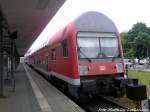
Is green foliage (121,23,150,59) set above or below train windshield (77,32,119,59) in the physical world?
above

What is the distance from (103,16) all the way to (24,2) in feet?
12.0

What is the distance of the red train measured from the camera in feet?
37.1

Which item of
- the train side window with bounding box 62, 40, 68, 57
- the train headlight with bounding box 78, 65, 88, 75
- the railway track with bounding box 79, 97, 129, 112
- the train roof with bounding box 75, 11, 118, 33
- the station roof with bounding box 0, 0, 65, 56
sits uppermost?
Result: the station roof with bounding box 0, 0, 65, 56

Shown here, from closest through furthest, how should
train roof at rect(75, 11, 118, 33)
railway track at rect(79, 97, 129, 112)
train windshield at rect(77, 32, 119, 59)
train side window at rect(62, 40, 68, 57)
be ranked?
railway track at rect(79, 97, 129, 112) < train windshield at rect(77, 32, 119, 59) < train roof at rect(75, 11, 118, 33) < train side window at rect(62, 40, 68, 57)

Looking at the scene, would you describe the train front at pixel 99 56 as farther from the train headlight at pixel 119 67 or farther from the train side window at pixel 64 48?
the train side window at pixel 64 48

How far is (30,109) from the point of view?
10.0 m

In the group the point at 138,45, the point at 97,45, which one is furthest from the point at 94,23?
the point at 138,45

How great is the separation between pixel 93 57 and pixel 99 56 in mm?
258

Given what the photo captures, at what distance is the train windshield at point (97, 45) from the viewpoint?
38.9ft

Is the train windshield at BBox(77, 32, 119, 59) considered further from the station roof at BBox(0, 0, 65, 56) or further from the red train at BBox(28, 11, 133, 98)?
the station roof at BBox(0, 0, 65, 56)

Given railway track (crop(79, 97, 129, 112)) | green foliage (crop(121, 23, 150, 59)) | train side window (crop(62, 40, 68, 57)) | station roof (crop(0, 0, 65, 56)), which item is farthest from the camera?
green foliage (crop(121, 23, 150, 59))

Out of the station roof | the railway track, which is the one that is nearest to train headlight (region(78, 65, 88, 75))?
the railway track

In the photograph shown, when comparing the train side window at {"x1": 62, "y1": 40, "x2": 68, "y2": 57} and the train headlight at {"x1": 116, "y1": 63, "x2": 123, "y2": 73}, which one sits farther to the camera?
the train side window at {"x1": 62, "y1": 40, "x2": 68, "y2": 57}

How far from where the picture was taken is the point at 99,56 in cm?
1197
